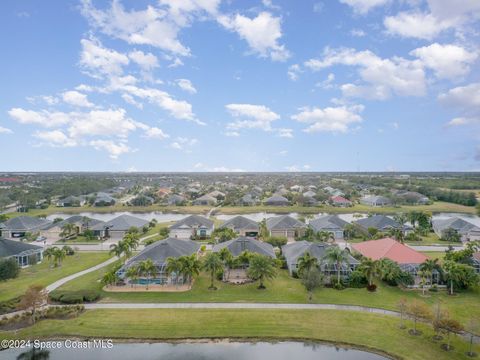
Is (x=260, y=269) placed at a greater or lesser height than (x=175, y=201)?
greater

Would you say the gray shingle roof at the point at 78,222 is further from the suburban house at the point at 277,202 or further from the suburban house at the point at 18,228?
the suburban house at the point at 277,202

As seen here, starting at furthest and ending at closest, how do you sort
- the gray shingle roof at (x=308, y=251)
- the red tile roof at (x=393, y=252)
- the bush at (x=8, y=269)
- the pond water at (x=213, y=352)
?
the gray shingle roof at (x=308, y=251), the red tile roof at (x=393, y=252), the bush at (x=8, y=269), the pond water at (x=213, y=352)

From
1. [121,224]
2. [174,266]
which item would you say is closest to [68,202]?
[121,224]

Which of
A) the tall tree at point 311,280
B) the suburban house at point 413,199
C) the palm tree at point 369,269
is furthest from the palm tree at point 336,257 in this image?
the suburban house at point 413,199

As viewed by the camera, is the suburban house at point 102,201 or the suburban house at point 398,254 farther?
the suburban house at point 102,201

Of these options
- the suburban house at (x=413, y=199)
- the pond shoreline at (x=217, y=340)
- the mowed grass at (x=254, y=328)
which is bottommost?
the pond shoreline at (x=217, y=340)

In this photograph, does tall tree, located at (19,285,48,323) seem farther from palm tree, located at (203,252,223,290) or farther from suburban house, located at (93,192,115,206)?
suburban house, located at (93,192,115,206)

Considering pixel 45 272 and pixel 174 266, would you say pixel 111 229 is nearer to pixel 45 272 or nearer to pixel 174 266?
pixel 45 272
